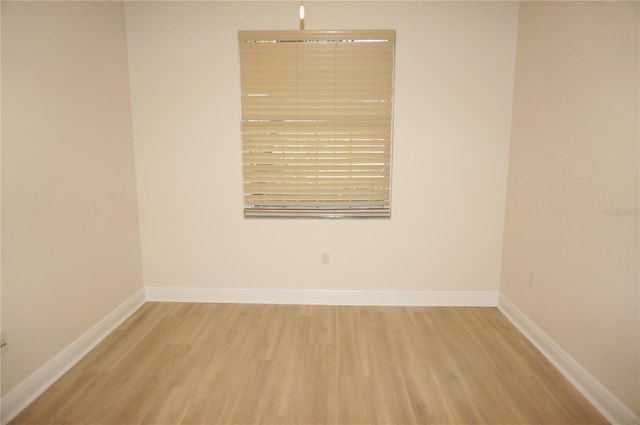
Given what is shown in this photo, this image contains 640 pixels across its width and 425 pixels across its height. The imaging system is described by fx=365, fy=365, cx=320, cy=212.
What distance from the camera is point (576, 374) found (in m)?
2.26

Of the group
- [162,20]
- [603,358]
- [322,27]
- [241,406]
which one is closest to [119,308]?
[241,406]

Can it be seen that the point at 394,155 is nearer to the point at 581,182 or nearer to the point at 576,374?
the point at 581,182

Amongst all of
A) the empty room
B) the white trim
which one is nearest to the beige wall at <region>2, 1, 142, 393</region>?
the empty room

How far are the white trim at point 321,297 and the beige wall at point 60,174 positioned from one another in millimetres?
484

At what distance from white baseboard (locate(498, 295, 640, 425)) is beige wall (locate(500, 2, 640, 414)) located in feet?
0.14

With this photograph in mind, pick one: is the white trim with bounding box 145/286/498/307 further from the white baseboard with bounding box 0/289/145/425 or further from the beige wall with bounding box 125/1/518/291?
the white baseboard with bounding box 0/289/145/425

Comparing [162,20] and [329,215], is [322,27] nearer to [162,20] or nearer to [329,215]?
[162,20]

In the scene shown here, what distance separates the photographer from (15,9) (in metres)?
2.02

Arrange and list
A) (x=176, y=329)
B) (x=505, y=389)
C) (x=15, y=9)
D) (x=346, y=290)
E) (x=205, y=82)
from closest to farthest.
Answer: (x=15, y=9)
(x=505, y=389)
(x=176, y=329)
(x=205, y=82)
(x=346, y=290)

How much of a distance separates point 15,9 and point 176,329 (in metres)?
2.34

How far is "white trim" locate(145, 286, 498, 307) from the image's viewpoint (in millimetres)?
3385

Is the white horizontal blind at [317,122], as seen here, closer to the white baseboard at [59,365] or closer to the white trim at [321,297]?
the white trim at [321,297]

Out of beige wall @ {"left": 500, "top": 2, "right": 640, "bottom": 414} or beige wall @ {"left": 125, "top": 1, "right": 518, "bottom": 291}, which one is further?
beige wall @ {"left": 125, "top": 1, "right": 518, "bottom": 291}

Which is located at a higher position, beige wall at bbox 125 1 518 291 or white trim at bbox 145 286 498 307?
beige wall at bbox 125 1 518 291
